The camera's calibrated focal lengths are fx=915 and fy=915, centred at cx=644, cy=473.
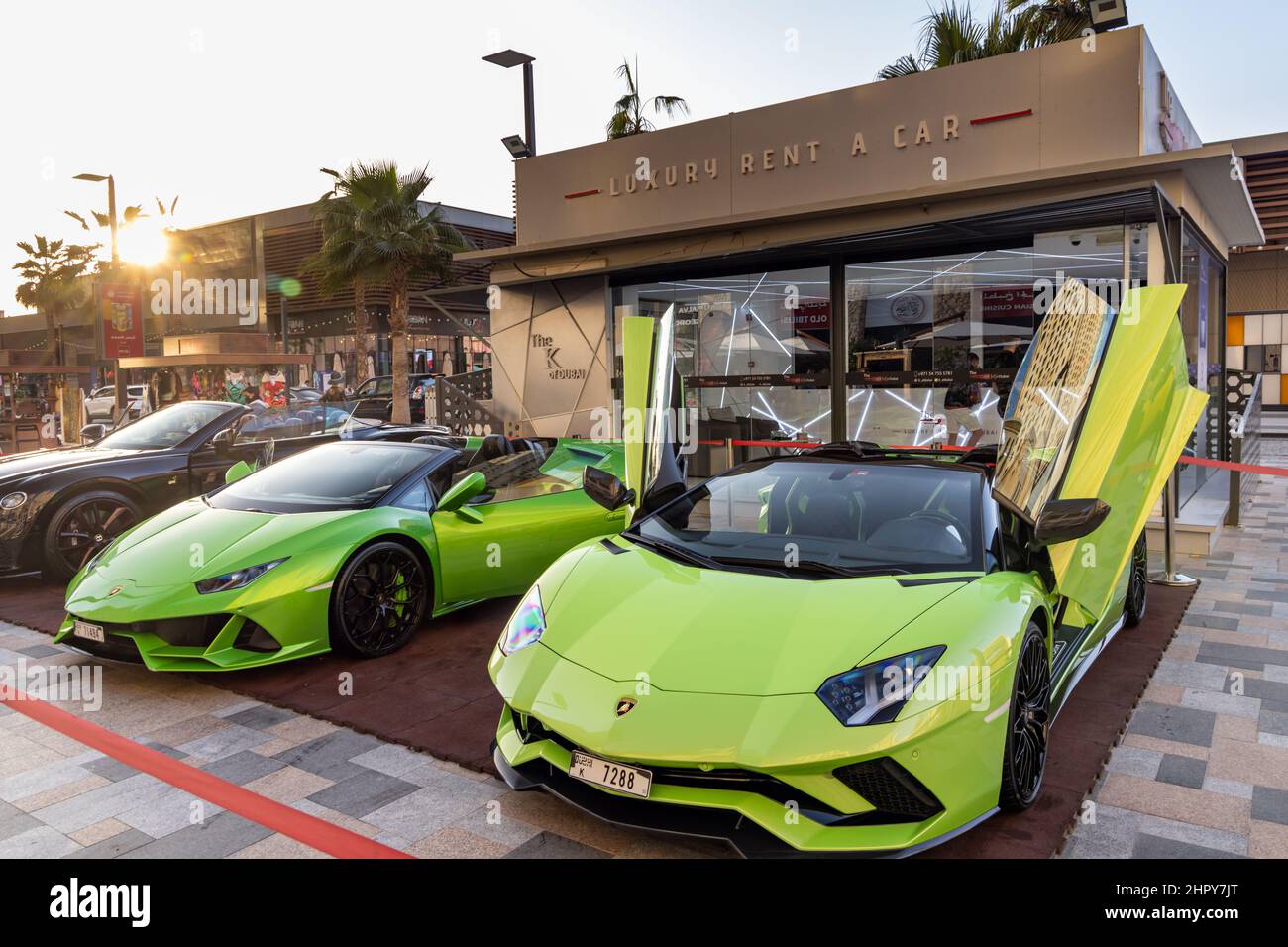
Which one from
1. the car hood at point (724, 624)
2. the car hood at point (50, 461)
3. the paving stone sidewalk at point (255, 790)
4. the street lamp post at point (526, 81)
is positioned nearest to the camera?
the car hood at point (724, 624)

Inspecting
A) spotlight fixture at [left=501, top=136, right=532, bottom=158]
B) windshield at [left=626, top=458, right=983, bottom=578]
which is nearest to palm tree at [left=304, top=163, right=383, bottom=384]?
spotlight fixture at [left=501, top=136, right=532, bottom=158]

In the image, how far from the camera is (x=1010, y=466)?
168 inches

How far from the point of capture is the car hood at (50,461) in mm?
7152

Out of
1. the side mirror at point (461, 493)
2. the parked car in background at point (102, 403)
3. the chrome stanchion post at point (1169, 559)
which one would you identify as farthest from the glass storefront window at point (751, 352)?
the parked car in background at point (102, 403)

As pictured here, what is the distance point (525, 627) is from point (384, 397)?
2311cm

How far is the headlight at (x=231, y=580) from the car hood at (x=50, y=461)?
3494mm

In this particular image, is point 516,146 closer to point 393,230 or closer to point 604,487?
point 393,230

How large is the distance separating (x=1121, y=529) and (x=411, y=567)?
390cm

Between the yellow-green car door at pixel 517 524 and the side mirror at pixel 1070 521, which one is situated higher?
the side mirror at pixel 1070 521

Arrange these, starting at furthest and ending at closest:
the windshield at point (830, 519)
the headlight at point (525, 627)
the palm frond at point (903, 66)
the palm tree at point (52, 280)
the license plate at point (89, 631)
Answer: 1. the palm tree at point (52, 280)
2. the palm frond at point (903, 66)
3. the license plate at point (89, 631)
4. the windshield at point (830, 519)
5. the headlight at point (525, 627)

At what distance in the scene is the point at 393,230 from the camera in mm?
23312

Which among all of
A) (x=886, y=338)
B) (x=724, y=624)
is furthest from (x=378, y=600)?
(x=886, y=338)

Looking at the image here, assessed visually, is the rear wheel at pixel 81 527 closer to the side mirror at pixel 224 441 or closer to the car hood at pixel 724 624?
the side mirror at pixel 224 441
